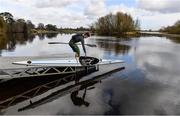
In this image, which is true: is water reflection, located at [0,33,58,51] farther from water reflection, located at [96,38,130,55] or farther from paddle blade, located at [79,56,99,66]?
paddle blade, located at [79,56,99,66]

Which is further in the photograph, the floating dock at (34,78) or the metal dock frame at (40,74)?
the floating dock at (34,78)

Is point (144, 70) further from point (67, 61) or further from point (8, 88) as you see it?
point (8, 88)

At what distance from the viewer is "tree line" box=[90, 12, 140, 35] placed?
121 m

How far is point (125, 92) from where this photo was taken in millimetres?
12422

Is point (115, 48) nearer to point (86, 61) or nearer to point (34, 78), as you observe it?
point (86, 61)

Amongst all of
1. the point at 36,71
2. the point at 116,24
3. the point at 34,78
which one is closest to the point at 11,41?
the point at 36,71

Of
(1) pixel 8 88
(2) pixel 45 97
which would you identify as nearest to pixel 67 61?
(1) pixel 8 88

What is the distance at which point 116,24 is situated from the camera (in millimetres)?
121562

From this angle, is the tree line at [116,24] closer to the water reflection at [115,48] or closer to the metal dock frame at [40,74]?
the water reflection at [115,48]

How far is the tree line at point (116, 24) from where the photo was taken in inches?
4751

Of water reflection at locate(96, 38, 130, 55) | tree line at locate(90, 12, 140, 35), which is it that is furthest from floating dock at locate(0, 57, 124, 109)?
tree line at locate(90, 12, 140, 35)

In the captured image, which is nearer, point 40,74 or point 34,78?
point 40,74

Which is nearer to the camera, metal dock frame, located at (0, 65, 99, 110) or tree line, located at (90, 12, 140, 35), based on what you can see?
metal dock frame, located at (0, 65, 99, 110)

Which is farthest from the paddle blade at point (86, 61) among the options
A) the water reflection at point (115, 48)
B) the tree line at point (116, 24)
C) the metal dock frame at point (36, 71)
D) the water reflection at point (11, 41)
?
the tree line at point (116, 24)
